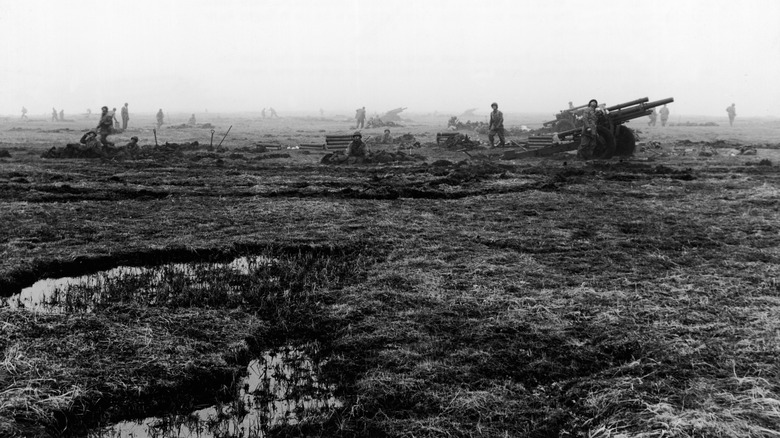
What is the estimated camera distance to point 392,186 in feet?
41.1

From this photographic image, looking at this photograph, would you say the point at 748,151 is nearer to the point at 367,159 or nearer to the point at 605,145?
the point at 605,145

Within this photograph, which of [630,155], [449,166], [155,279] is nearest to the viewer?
[155,279]

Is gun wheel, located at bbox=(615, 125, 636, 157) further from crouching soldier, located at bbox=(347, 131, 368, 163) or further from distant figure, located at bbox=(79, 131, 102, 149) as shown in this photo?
distant figure, located at bbox=(79, 131, 102, 149)

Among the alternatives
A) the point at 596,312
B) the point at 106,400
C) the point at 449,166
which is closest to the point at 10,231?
the point at 106,400

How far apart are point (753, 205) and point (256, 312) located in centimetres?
972

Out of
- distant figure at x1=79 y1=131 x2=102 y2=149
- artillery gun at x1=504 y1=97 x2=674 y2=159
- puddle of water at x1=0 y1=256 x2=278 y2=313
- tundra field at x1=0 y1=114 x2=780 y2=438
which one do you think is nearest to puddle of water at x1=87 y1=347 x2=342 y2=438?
tundra field at x1=0 y1=114 x2=780 y2=438

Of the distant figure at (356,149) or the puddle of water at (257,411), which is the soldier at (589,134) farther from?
the puddle of water at (257,411)

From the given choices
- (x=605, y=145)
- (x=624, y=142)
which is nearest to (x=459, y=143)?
(x=605, y=145)

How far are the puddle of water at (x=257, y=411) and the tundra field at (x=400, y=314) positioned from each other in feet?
0.08

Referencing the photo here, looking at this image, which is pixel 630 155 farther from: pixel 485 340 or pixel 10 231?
pixel 10 231

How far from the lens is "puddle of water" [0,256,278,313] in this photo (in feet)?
18.5

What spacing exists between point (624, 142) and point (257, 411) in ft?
55.9

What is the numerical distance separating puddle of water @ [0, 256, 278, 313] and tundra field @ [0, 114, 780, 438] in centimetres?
4

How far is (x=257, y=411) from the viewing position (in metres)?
3.84
